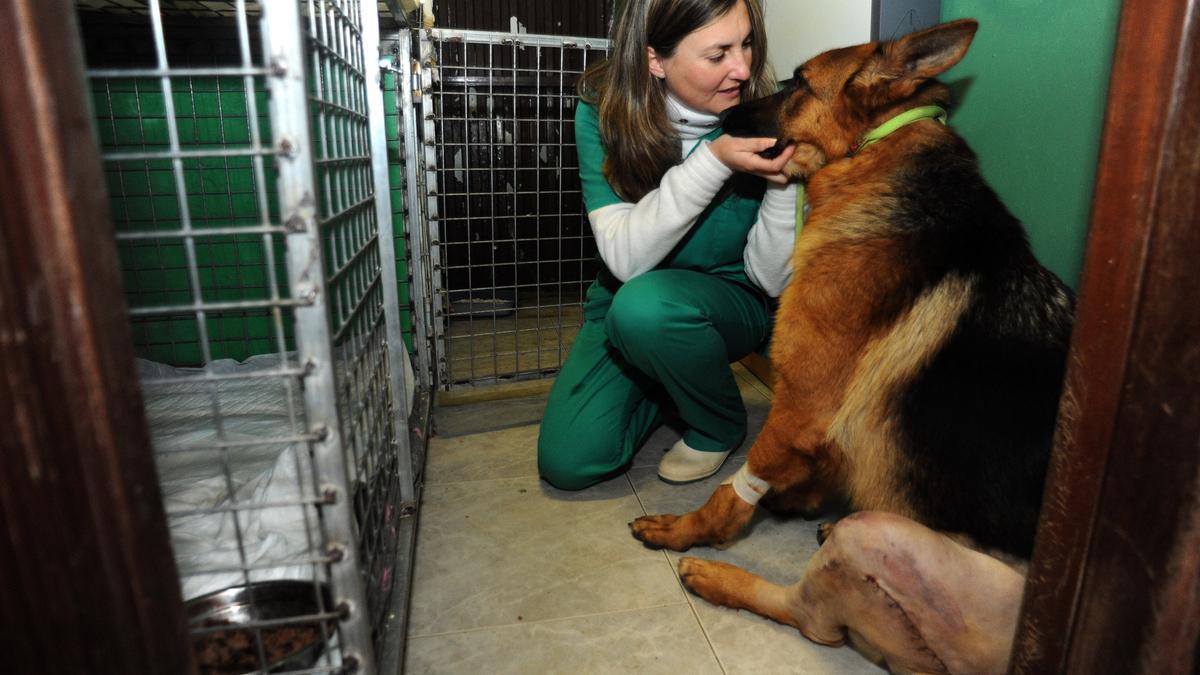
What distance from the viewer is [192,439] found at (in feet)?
7.72

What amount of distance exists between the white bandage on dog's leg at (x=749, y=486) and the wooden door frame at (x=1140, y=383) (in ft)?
3.05

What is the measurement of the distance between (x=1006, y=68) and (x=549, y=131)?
4108 millimetres

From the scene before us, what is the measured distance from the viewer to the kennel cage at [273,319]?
96 centimetres

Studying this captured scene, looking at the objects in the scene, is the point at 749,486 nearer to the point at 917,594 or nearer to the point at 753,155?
the point at 917,594

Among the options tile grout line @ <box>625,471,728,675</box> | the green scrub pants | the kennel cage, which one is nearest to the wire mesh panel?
the kennel cage

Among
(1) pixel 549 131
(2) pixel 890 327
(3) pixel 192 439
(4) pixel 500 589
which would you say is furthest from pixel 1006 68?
(1) pixel 549 131

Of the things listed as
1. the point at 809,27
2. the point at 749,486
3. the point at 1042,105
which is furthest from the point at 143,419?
the point at 809,27

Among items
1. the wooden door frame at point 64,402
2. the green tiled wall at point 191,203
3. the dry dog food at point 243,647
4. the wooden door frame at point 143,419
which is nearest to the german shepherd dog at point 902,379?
the wooden door frame at point 143,419

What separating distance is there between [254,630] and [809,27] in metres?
2.72

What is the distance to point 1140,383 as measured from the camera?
0.82m

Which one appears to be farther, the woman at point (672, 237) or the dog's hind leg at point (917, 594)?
the woman at point (672, 237)

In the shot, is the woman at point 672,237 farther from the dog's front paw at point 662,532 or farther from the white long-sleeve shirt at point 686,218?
the dog's front paw at point 662,532

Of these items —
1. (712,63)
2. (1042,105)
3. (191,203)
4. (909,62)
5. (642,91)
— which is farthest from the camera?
(191,203)

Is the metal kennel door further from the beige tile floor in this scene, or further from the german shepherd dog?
the german shepherd dog
